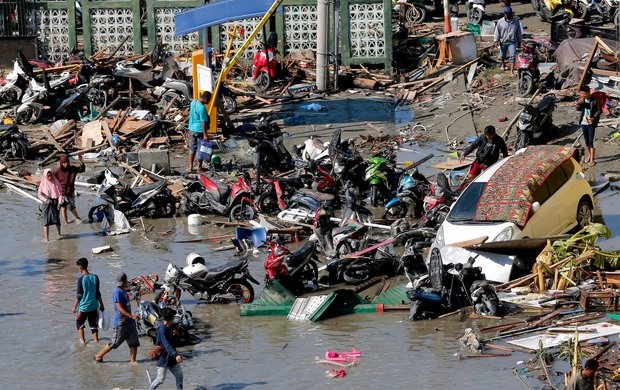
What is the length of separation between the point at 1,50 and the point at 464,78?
12.7 m

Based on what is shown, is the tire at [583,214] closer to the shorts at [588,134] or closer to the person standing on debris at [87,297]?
the shorts at [588,134]

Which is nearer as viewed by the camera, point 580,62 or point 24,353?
point 24,353

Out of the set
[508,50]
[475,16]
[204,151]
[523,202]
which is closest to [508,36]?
[508,50]

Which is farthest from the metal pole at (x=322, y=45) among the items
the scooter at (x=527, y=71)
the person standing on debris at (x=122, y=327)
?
the person standing on debris at (x=122, y=327)

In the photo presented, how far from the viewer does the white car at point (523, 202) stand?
1877cm

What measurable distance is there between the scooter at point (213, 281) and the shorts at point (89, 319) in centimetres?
136

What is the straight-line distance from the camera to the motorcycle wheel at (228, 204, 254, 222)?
22891mm

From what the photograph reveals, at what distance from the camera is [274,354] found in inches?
635

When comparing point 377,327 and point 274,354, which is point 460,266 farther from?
point 274,354

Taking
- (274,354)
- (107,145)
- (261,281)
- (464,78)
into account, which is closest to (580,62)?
(464,78)

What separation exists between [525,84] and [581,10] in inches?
302

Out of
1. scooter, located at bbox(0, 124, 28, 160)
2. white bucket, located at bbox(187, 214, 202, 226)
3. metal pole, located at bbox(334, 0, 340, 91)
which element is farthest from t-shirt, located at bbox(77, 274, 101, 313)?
metal pole, located at bbox(334, 0, 340, 91)

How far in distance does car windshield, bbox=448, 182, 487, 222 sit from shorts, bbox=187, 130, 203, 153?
26.9 ft

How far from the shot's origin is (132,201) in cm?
2344
